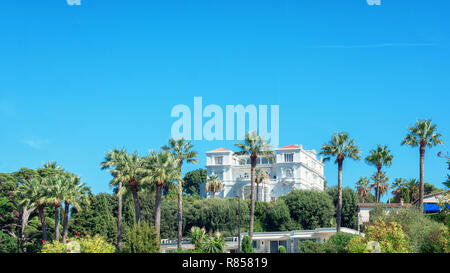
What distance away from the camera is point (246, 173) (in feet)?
420

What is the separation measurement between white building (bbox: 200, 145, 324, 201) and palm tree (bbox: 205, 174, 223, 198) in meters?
3.16

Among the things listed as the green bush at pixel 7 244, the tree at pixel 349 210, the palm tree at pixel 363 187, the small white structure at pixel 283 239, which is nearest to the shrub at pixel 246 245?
the small white structure at pixel 283 239

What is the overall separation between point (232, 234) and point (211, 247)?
23944mm

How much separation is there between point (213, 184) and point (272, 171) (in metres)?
14.7

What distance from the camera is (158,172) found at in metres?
51.7

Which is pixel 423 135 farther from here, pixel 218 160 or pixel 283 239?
pixel 218 160

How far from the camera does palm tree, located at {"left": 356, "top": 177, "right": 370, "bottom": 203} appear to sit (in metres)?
110

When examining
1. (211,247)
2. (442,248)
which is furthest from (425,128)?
(442,248)

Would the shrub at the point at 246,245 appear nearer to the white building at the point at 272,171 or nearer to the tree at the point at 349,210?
the tree at the point at 349,210

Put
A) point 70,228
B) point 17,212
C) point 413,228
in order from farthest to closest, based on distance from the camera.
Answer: point 17,212 < point 70,228 < point 413,228

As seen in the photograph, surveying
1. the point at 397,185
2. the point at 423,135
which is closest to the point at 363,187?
the point at 397,185

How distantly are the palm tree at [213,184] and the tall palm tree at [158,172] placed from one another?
70.2 m

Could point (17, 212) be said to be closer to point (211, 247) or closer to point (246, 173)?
point (211, 247)
